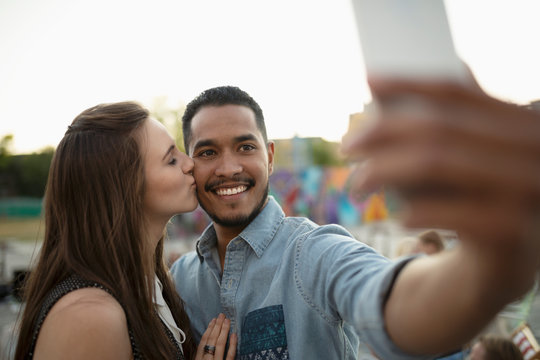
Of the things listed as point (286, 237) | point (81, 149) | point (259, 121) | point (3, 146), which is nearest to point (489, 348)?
point (286, 237)

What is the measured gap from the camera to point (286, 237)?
209cm

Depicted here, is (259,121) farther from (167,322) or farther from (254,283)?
(167,322)

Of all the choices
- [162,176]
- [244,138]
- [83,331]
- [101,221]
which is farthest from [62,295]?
[244,138]

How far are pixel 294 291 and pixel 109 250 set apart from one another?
0.84 m

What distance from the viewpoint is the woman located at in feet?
4.72

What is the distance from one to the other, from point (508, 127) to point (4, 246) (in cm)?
961

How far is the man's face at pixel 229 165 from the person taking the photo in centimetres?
228

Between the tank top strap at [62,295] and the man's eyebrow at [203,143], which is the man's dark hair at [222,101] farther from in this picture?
the tank top strap at [62,295]

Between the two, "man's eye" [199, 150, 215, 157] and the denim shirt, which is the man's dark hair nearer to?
"man's eye" [199, 150, 215, 157]

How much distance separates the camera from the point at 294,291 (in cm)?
174

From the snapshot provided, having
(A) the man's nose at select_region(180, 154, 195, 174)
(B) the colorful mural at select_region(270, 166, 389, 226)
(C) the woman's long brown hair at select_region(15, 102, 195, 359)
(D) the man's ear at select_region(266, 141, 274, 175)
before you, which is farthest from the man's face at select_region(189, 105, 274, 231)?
(B) the colorful mural at select_region(270, 166, 389, 226)

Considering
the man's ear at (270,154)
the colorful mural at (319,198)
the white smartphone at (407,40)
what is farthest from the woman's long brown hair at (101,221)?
the colorful mural at (319,198)

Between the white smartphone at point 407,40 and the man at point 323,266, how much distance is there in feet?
0.08

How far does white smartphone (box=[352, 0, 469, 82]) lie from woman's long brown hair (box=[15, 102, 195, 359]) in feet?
4.91
